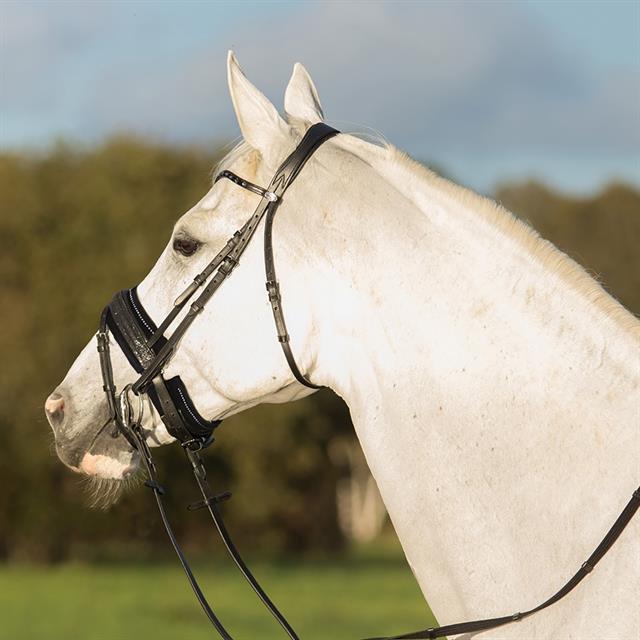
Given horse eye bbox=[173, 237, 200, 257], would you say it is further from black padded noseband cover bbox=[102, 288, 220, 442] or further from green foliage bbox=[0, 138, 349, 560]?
green foliage bbox=[0, 138, 349, 560]

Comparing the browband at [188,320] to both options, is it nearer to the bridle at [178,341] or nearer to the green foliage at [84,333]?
the bridle at [178,341]

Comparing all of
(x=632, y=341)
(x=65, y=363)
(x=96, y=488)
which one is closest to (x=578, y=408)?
(x=632, y=341)

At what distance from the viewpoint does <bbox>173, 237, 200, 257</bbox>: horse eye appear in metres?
4.57

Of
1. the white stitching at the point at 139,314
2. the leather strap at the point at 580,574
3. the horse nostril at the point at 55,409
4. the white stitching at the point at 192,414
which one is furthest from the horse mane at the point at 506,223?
the horse nostril at the point at 55,409

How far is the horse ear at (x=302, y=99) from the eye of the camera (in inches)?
187

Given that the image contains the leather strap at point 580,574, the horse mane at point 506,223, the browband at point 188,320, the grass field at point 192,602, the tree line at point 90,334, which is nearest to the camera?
the leather strap at point 580,574

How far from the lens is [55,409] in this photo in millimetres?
4832

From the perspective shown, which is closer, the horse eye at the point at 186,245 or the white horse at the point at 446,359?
the white horse at the point at 446,359

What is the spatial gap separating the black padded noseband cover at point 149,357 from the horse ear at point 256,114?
862 millimetres

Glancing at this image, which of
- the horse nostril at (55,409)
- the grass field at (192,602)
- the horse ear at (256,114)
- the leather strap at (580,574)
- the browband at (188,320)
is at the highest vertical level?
the horse ear at (256,114)

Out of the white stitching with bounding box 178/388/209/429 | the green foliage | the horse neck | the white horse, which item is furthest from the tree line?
the horse neck

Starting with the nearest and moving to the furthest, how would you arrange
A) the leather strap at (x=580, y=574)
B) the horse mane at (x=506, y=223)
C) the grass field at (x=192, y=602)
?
the leather strap at (x=580, y=574) < the horse mane at (x=506, y=223) < the grass field at (x=192, y=602)

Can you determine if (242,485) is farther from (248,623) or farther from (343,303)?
(343,303)

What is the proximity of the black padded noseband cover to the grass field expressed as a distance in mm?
16699
